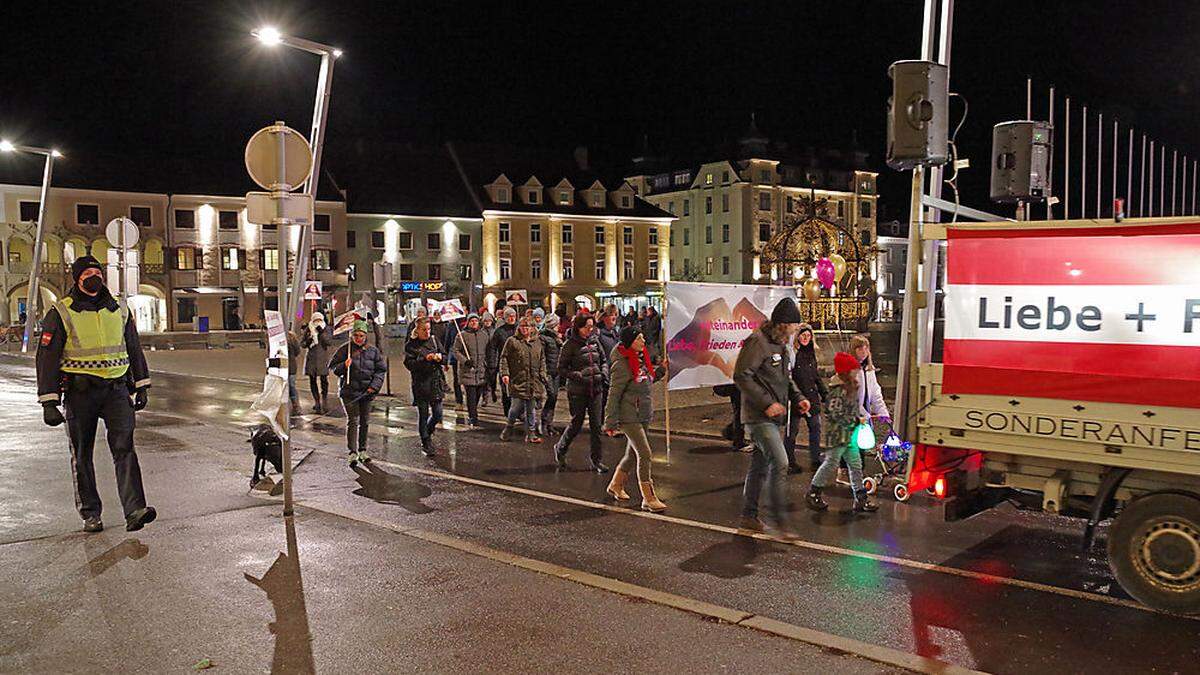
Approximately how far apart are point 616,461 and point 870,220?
8503 centimetres

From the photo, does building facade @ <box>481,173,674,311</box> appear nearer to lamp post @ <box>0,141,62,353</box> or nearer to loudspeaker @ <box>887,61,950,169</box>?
lamp post @ <box>0,141,62,353</box>

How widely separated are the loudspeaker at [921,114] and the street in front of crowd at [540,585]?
314 cm

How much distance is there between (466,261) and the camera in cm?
7056

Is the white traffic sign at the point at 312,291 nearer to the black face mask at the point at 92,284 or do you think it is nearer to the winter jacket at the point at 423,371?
the winter jacket at the point at 423,371

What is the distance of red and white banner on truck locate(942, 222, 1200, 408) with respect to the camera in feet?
18.9

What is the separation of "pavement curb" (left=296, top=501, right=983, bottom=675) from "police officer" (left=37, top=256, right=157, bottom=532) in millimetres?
2239

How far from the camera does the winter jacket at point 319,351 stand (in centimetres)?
1773

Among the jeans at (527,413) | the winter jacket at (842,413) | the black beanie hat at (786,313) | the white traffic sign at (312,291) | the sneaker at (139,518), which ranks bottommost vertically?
the sneaker at (139,518)

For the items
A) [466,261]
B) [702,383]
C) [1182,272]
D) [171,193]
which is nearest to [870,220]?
[466,261]

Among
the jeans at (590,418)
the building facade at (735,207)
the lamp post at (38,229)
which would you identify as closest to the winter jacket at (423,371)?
the jeans at (590,418)

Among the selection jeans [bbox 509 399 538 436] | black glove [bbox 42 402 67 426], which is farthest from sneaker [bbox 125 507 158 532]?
jeans [bbox 509 399 538 436]

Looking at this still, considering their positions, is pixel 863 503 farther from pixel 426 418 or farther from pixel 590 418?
pixel 426 418

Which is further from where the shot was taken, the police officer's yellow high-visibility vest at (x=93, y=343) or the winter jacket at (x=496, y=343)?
the winter jacket at (x=496, y=343)

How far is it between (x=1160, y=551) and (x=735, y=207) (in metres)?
78.9
